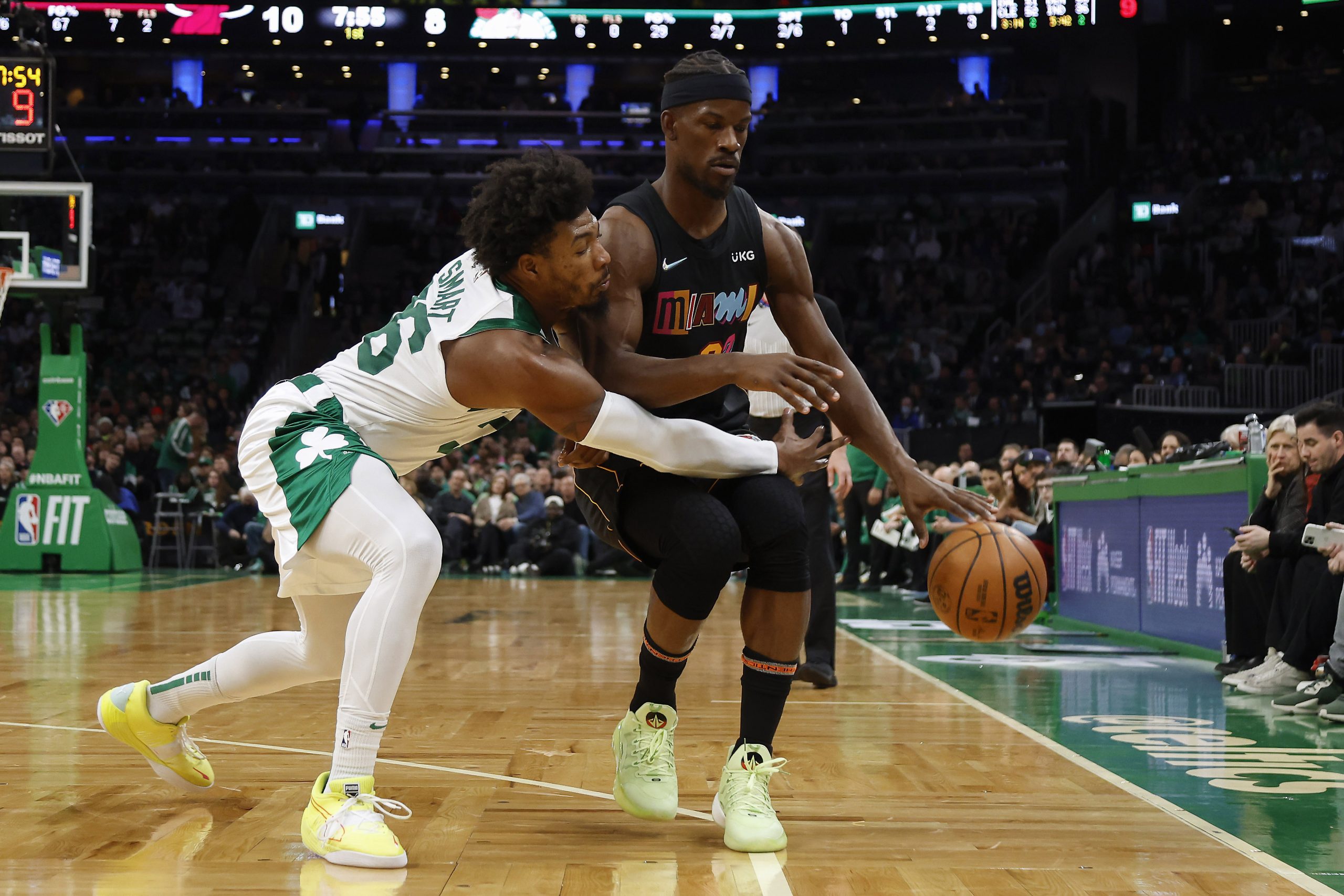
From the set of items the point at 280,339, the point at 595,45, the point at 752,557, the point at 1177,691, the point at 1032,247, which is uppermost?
the point at 595,45

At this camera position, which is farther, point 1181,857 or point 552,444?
point 552,444

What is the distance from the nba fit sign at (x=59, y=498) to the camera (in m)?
15.4

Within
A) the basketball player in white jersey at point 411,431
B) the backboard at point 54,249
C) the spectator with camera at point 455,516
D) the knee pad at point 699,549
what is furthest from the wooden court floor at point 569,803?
the spectator with camera at point 455,516

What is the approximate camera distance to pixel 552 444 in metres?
21.7

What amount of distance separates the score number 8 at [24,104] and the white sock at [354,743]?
40.9 feet

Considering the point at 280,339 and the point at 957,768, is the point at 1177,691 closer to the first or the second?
the point at 957,768

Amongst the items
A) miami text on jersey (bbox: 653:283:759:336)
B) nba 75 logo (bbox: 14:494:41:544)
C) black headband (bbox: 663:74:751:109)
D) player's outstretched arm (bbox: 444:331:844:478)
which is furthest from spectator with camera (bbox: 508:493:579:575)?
player's outstretched arm (bbox: 444:331:844:478)

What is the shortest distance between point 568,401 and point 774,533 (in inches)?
26.2

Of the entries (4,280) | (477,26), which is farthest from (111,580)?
(477,26)

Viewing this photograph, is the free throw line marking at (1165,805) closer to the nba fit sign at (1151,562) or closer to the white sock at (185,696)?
the nba fit sign at (1151,562)

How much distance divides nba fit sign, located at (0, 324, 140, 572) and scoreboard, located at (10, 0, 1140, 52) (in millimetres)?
16012

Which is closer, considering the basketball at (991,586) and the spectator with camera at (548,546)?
the basketball at (991,586)

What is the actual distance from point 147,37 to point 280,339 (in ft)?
27.2

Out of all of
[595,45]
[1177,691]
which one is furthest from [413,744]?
[595,45]
